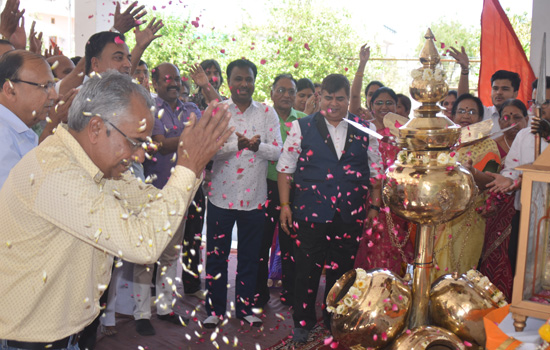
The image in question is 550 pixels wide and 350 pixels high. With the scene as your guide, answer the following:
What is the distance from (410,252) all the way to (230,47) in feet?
40.4

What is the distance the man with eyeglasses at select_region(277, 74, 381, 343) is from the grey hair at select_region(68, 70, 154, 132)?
7.80 ft

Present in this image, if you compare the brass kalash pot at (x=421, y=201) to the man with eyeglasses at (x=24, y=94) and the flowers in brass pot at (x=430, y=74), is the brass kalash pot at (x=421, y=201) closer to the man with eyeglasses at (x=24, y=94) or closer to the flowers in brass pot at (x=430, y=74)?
the flowers in brass pot at (x=430, y=74)

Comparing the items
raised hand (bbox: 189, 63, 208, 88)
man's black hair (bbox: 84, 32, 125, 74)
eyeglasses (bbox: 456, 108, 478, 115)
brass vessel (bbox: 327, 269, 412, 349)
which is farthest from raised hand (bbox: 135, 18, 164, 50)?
brass vessel (bbox: 327, 269, 412, 349)

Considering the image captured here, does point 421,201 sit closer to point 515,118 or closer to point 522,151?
point 522,151

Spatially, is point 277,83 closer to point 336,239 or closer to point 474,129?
point 336,239

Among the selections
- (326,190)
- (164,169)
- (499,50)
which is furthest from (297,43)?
(326,190)

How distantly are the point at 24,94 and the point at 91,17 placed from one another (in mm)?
5094

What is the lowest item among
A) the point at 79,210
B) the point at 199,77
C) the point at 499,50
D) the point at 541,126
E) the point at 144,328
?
the point at 144,328

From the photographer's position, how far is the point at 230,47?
15.9 m

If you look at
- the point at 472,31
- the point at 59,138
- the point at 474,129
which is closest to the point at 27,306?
the point at 59,138

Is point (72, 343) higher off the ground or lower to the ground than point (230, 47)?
lower

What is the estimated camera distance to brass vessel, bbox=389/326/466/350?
1.46 meters

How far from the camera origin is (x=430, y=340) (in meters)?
1.45

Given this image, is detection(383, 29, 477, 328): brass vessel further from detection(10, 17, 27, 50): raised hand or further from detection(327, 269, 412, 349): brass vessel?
detection(10, 17, 27, 50): raised hand
